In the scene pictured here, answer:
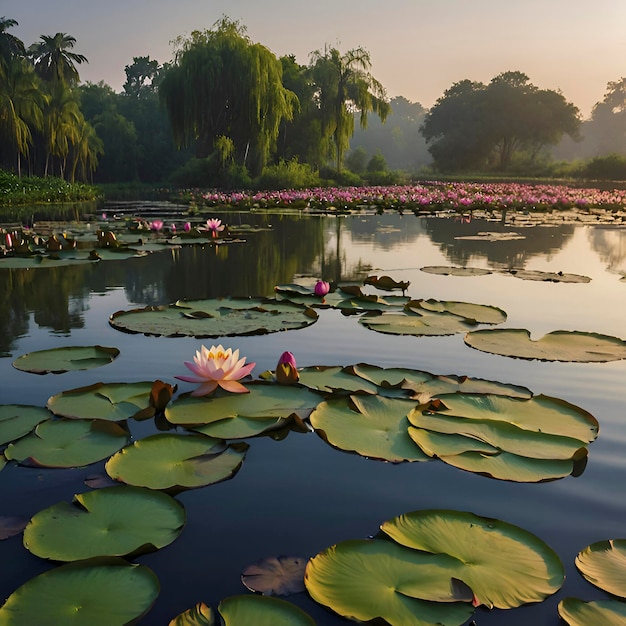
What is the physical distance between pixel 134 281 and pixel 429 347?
2.63 meters

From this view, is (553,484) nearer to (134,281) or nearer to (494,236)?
(134,281)

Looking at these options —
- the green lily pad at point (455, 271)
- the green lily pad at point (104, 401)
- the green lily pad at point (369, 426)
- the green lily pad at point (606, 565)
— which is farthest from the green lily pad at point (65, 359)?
the green lily pad at point (455, 271)

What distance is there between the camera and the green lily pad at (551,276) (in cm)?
442

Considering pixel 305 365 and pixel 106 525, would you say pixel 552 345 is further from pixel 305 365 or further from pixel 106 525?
pixel 106 525

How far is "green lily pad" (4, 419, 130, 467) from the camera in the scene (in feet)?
5.05

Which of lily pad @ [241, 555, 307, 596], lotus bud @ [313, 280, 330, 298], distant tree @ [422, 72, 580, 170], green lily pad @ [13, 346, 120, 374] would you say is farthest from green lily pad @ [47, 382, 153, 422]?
distant tree @ [422, 72, 580, 170]

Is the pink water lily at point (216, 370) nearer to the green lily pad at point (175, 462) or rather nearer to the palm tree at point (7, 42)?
the green lily pad at point (175, 462)

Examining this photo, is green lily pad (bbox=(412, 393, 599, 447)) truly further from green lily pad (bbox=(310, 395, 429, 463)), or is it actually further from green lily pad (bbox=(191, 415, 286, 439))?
green lily pad (bbox=(191, 415, 286, 439))

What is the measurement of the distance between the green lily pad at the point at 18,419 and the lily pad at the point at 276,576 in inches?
35.7

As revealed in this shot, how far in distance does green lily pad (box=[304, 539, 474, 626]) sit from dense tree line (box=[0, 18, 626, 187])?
65.4ft

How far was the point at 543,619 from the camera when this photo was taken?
39.9 inches

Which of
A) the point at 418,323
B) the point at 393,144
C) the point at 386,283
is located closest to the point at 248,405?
the point at 418,323

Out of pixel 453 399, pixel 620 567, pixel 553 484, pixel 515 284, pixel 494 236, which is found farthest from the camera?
pixel 494 236

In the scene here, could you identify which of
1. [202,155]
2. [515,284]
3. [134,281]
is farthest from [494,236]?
[202,155]
